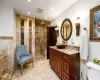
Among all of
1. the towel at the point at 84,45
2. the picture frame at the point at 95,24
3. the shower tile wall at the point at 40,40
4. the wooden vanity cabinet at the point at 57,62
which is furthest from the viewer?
the shower tile wall at the point at 40,40

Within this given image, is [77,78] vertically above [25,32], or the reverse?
[25,32]

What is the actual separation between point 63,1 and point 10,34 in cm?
230

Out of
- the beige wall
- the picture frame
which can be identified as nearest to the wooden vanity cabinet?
the beige wall

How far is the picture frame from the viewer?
6.54 feet

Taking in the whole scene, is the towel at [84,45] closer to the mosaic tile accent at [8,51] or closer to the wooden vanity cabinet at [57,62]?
the wooden vanity cabinet at [57,62]

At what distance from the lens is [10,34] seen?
3391 millimetres

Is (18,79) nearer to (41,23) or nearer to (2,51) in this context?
(2,51)

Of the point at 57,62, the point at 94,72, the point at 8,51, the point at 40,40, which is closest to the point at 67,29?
the point at 57,62

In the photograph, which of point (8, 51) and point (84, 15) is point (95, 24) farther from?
point (8, 51)

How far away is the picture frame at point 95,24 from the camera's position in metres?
1.99

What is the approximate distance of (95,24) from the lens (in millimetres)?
2068

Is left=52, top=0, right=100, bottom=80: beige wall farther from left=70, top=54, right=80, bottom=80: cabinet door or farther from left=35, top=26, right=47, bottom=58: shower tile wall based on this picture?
left=35, top=26, right=47, bottom=58: shower tile wall

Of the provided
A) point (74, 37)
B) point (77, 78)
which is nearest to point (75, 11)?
point (74, 37)

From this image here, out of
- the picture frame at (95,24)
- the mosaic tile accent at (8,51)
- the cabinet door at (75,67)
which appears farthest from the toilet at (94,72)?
the mosaic tile accent at (8,51)
